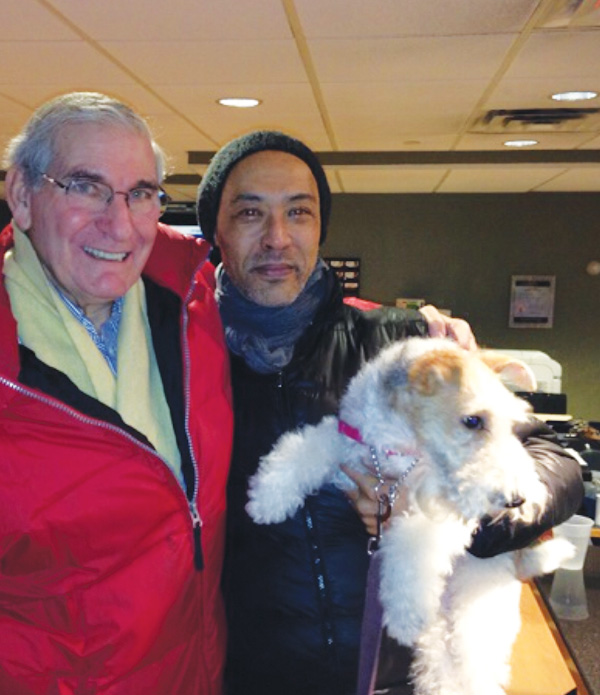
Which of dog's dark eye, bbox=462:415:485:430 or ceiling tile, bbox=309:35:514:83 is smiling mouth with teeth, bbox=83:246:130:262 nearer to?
dog's dark eye, bbox=462:415:485:430

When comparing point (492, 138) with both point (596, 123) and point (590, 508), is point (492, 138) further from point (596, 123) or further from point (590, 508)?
point (590, 508)

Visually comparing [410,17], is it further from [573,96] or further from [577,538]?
[577,538]

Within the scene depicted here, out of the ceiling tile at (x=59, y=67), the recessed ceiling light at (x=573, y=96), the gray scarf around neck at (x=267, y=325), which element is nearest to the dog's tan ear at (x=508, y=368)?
the gray scarf around neck at (x=267, y=325)

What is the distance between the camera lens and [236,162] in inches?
58.9

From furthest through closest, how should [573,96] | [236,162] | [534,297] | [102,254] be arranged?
[534,297] < [573,96] < [236,162] < [102,254]

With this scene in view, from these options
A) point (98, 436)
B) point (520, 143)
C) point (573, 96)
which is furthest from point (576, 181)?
point (98, 436)

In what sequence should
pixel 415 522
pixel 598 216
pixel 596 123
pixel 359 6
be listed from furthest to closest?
pixel 598 216 → pixel 596 123 → pixel 359 6 → pixel 415 522

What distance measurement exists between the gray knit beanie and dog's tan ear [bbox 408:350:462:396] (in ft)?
1.70

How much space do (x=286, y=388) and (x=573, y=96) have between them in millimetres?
3318

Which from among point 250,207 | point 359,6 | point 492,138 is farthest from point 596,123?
point 250,207

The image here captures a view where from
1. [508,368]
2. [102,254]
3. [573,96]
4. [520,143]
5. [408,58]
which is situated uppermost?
[520,143]

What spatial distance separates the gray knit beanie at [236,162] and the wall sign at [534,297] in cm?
653

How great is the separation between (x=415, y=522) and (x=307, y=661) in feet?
1.24

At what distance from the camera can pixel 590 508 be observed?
8.92 feet
